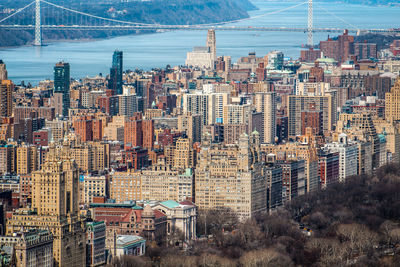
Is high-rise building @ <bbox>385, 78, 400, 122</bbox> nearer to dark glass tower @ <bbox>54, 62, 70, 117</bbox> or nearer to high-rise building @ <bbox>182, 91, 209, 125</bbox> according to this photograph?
high-rise building @ <bbox>182, 91, 209, 125</bbox>

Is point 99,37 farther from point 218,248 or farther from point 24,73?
point 218,248

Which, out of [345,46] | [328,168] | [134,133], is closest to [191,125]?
[134,133]

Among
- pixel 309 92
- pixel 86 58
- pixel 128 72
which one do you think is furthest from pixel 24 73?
pixel 309 92

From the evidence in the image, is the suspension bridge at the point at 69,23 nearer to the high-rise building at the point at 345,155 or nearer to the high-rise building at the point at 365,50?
the high-rise building at the point at 365,50

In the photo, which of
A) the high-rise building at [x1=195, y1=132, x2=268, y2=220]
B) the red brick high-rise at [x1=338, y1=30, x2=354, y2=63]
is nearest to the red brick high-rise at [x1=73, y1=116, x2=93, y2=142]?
the high-rise building at [x1=195, y1=132, x2=268, y2=220]

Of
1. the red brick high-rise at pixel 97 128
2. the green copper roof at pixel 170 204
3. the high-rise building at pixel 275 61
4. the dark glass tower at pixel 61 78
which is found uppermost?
the high-rise building at pixel 275 61

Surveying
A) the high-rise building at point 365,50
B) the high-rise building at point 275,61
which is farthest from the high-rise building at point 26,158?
the high-rise building at point 365,50
